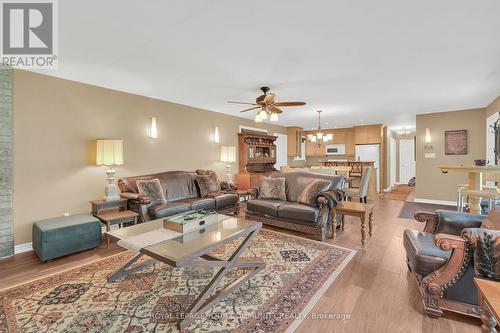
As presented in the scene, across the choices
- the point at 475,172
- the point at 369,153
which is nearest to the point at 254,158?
the point at 369,153

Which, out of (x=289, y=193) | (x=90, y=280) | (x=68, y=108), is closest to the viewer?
(x=90, y=280)

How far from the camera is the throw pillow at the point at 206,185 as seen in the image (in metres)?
4.71

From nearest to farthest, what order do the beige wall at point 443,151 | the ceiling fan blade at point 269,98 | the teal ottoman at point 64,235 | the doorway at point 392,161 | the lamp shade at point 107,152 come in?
the teal ottoman at point 64,235
the lamp shade at point 107,152
the ceiling fan blade at point 269,98
the beige wall at point 443,151
the doorway at point 392,161

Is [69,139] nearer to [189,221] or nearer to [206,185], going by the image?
[206,185]

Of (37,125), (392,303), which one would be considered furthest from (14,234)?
(392,303)

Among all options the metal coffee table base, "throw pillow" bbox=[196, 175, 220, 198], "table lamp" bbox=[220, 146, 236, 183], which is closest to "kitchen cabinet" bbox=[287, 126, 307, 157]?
"table lamp" bbox=[220, 146, 236, 183]

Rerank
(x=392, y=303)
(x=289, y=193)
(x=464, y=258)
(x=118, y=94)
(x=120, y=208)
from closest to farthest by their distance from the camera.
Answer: (x=464, y=258), (x=392, y=303), (x=120, y=208), (x=118, y=94), (x=289, y=193)

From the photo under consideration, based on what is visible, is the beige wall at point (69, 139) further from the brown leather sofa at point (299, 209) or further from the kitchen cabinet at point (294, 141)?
the kitchen cabinet at point (294, 141)

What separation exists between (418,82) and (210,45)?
3.30 meters

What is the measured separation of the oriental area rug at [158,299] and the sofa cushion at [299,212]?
726 millimetres

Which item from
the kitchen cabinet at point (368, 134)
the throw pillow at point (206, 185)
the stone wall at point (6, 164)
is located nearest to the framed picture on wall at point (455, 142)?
the kitchen cabinet at point (368, 134)

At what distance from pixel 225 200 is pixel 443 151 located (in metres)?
5.81

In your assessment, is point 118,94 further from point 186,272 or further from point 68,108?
point 186,272

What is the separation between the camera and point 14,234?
3051 mm
